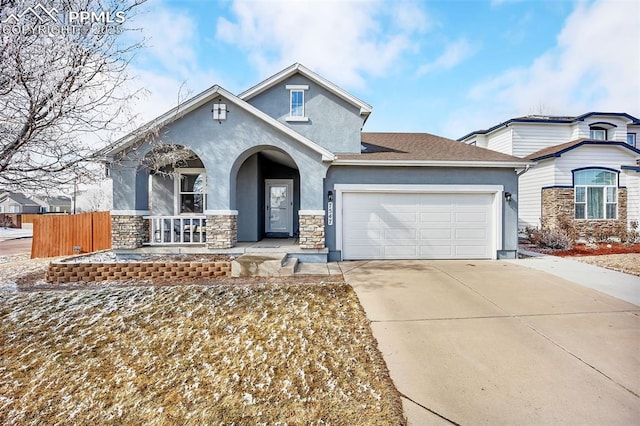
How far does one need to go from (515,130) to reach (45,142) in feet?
65.8

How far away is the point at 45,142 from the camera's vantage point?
4762 mm

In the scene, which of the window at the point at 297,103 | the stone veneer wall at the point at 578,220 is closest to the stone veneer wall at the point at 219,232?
the window at the point at 297,103

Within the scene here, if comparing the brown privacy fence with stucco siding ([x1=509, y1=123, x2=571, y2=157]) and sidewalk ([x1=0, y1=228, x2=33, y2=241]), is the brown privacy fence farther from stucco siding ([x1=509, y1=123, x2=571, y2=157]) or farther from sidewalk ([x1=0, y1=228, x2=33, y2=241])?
stucco siding ([x1=509, y1=123, x2=571, y2=157])

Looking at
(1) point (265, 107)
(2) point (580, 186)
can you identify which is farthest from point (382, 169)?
(2) point (580, 186)

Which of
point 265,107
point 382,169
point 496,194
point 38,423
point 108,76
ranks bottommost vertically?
point 38,423

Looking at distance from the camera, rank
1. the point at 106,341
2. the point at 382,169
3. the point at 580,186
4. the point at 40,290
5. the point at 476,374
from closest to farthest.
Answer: the point at 476,374
the point at 106,341
the point at 40,290
the point at 382,169
the point at 580,186

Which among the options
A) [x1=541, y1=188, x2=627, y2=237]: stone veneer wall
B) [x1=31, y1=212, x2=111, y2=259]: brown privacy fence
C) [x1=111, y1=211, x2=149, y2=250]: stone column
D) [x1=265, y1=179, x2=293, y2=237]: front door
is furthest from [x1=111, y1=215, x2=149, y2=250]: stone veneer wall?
[x1=541, y1=188, x2=627, y2=237]: stone veneer wall

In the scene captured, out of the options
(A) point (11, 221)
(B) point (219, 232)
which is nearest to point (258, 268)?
(B) point (219, 232)

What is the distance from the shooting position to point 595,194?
1421 cm

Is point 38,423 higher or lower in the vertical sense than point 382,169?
lower

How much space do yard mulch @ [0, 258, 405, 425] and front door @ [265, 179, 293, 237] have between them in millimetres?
6616

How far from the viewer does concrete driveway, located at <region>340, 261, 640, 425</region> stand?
109 inches

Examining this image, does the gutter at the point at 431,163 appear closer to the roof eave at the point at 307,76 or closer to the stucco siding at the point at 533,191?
the roof eave at the point at 307,76

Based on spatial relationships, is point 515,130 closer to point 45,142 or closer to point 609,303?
point 609,303
